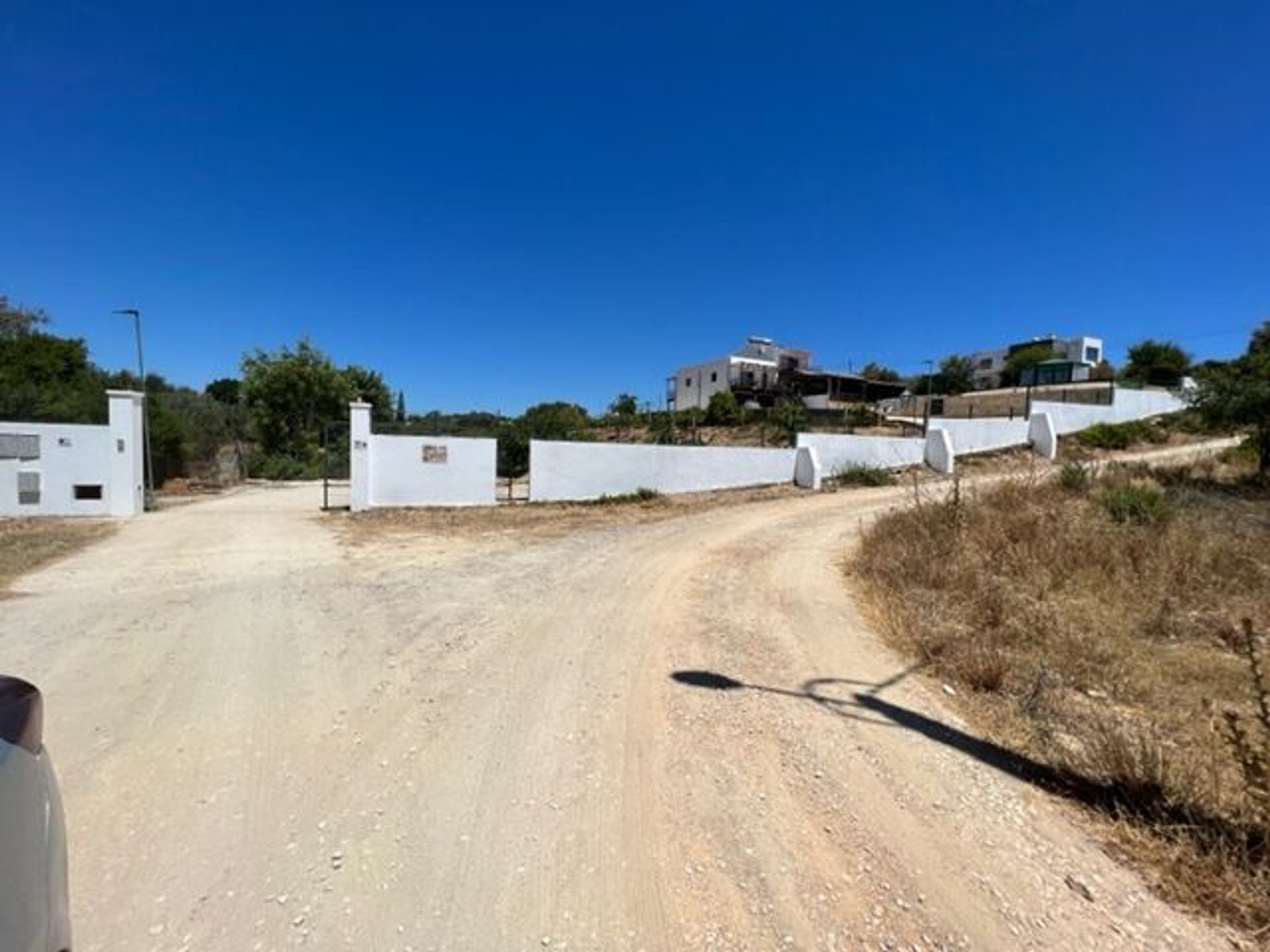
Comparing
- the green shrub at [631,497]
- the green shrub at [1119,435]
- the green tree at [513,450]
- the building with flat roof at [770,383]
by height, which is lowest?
the green shrub at [631,497]

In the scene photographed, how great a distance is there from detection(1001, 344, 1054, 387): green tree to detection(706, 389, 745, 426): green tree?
37.0 m

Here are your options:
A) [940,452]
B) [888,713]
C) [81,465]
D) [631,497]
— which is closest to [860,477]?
[940,452]

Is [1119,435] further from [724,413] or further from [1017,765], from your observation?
[1017,765]

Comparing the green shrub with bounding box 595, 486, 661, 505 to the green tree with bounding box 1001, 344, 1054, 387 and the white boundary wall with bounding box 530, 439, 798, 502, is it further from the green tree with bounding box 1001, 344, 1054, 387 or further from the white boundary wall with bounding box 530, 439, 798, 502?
the green tree with bounding box 1001, 344, 1054, 387

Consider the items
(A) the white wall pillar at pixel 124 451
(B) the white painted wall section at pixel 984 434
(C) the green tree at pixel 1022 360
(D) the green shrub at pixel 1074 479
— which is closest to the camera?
(D) the green shrub at pixel 1074 479

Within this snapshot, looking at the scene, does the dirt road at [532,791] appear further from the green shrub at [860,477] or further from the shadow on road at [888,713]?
the green shrub at [860,477]

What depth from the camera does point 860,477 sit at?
19.8 m

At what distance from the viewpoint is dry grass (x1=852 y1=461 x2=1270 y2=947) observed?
109 inches

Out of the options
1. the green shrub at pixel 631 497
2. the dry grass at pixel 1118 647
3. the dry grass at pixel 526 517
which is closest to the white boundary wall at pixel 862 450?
the dry grass at pixel 526 517

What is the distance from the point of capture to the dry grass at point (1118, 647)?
9.05 feet

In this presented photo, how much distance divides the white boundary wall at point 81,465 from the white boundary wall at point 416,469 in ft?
14.3

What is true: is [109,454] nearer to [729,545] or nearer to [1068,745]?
[729,545]

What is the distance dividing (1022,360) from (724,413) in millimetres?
53450

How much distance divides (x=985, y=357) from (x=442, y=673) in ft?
331
